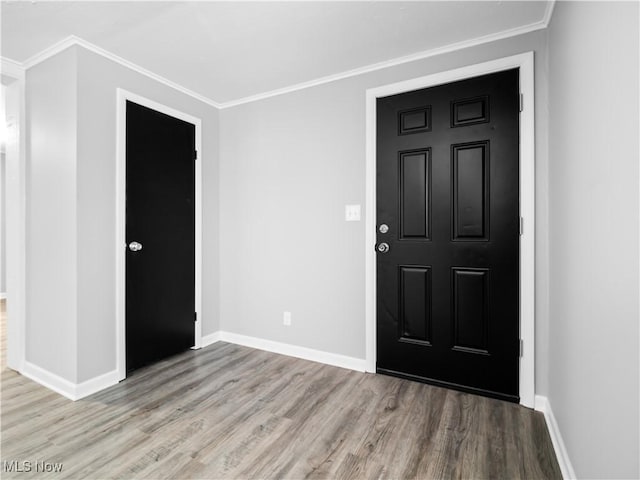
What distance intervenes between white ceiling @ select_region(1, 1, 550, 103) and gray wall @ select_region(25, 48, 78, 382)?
259 millimetres

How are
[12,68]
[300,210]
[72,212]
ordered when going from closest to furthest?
1. [72,212]
2. [12,68]
3. [300,210]

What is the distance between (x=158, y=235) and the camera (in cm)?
275

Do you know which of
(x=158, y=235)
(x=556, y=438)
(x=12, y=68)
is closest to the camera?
(x=556, y=438)

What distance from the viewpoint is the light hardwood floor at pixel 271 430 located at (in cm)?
155

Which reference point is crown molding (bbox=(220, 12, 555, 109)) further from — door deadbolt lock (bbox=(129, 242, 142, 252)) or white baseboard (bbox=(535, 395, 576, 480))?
white baseboard (bbox=(535, 395, 576, 480))

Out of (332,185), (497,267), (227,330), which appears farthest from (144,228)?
(497,267)

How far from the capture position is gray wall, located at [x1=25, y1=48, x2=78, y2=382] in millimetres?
2207

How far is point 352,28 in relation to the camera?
2072 mm

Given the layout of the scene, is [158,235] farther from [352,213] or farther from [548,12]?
[548,12]

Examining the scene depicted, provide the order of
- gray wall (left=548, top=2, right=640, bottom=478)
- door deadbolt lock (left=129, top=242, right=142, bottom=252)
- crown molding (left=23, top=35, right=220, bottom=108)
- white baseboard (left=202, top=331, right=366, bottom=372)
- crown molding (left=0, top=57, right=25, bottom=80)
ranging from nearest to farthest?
gray wall (left=548, top=2, right=640, bottom=478) < crown molding (left=23, top=35, right=220, bottom=108) < crown molding (left=0, top=57, right=25, bottom=80) < door deadbolt lock (left=129, top=242, right=142, bottom=252) < white baseboard (left=202, top=331, right=366, bottom=372)

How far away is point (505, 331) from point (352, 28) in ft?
7.03

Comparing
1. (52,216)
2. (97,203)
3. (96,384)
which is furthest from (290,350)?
(52,216)

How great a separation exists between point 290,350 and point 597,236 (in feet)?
7.83

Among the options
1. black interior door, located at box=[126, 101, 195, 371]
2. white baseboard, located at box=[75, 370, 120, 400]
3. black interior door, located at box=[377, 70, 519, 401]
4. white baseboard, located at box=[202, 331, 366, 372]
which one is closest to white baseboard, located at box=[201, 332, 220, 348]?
white baseboard, located at box=[202, 331, 366, 372]
